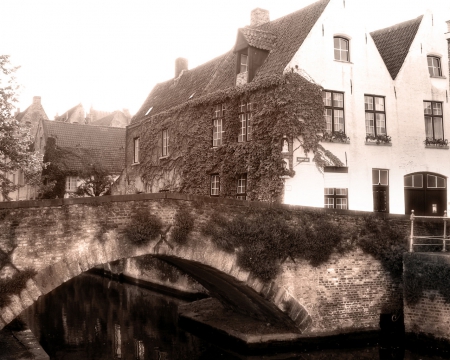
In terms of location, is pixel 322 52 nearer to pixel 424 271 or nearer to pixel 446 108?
pixel 446 108

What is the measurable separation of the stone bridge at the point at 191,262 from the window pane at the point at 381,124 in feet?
19.2

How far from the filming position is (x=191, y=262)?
1184cm

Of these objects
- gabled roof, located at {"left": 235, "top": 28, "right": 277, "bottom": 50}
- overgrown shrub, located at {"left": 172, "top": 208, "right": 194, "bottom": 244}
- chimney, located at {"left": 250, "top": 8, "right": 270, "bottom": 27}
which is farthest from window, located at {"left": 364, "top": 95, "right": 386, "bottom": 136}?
overgrown shrub, located at {"left": 172, "top": 208, "right": 194, "bottom": 244}

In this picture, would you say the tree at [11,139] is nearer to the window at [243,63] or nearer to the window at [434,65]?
the window at [243,63]

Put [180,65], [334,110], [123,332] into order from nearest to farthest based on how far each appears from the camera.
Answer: [123,332], [334,110], [180,65]

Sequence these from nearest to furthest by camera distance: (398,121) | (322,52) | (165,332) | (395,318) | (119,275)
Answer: (395,318), (165,332), (322,52), (398,121), (119,275)

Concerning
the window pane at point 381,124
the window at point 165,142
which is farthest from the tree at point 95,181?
the window pane at point 381,124

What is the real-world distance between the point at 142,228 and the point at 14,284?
2.63 meters

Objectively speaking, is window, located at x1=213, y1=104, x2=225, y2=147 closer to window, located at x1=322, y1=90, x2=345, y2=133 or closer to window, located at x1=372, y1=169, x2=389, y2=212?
window, located at x1=322, y1=90, x2=345, y2=133

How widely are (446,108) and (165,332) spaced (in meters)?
13.1

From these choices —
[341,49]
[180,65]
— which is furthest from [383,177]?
[180,65]

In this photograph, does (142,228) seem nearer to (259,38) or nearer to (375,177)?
(375,177)

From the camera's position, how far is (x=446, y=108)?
762 inches

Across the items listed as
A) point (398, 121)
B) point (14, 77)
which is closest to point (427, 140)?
point (398, 121)
